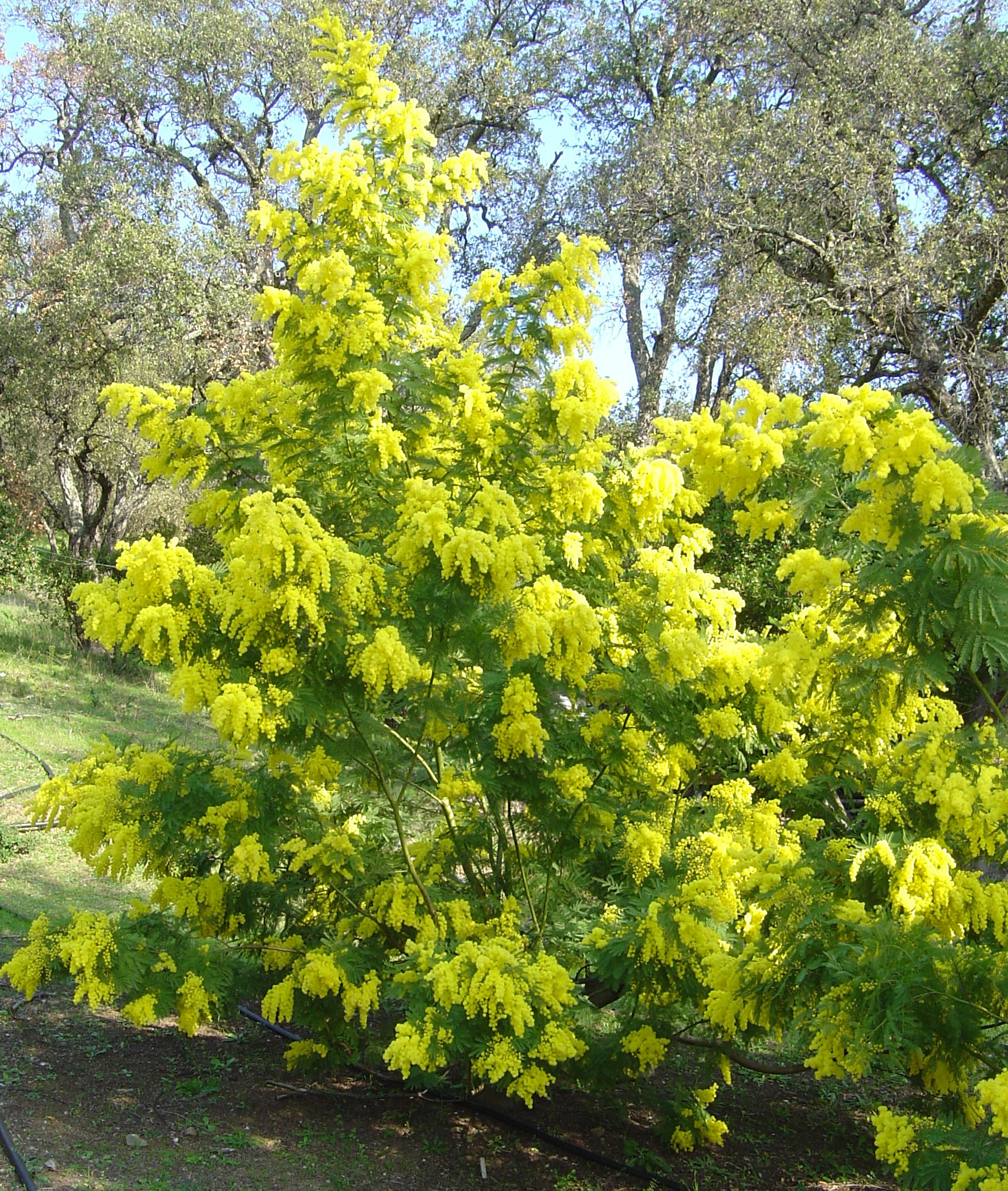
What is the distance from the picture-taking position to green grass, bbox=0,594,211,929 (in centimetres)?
788

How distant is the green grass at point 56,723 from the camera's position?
7879mm

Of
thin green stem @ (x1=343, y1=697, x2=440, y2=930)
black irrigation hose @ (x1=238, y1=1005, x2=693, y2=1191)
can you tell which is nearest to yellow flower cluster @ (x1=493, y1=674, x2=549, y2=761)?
thin green stem @ (x1=343, y1=697, x2=440, y2=930)

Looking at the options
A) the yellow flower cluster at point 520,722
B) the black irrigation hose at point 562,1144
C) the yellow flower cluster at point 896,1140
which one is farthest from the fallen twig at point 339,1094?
the yellow flower cluster at point 896,1140

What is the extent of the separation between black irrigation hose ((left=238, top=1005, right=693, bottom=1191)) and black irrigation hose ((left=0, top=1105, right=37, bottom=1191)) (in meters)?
1.40

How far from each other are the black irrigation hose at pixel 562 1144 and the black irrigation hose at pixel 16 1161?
4.58ft

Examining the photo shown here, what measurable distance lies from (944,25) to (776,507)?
37.5 ft

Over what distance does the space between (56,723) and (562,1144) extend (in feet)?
28.1

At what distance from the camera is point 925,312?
10133 millimetres

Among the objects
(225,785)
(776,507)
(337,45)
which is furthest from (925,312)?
(225,785)

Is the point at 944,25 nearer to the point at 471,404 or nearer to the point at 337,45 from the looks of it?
the point at 337,45

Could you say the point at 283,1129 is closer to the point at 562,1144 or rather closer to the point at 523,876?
the point at 562,1144

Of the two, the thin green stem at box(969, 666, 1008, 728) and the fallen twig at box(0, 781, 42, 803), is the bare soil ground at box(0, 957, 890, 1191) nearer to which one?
the thin green stem at box(969, 666, 1008, 728)

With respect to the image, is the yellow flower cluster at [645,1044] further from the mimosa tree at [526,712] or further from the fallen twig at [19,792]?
the fallen twig at [19,792]

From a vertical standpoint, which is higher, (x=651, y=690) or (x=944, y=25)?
(x=944, y=25)
